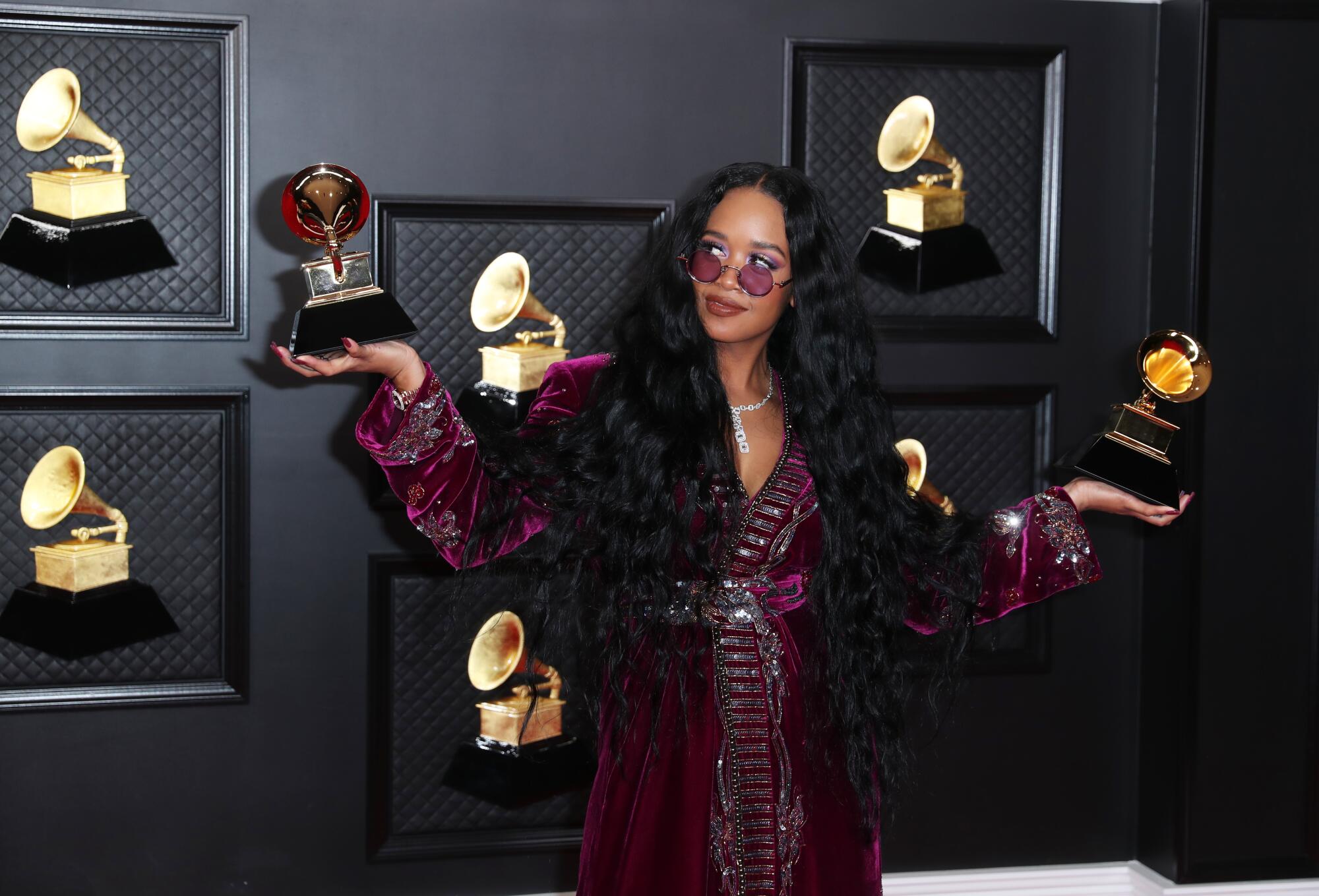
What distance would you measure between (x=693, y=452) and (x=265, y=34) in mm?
1540

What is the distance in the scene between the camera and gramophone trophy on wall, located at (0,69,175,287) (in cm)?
284

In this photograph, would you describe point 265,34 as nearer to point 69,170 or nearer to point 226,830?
point 69,170

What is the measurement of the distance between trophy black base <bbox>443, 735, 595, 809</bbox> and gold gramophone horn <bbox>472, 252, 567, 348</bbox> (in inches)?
40.6

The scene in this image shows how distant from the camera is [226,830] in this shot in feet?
10.0

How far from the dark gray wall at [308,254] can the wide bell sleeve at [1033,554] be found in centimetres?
110

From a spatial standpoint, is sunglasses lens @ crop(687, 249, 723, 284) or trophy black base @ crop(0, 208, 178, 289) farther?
trophy black base @ crop(0, 208, 178, 289)

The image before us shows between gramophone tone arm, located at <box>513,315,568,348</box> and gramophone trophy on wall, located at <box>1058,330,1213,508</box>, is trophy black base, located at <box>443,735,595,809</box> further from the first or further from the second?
gramophone trophy on wall, located at <box>1058,330,1213,508</box>

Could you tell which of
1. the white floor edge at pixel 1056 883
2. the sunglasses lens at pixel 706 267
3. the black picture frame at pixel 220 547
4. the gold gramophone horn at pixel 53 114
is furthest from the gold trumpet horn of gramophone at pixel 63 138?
the white floor edge at pixel 1056 883

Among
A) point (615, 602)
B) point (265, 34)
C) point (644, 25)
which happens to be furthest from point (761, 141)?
point (615, 602)

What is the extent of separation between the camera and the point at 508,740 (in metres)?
3.18

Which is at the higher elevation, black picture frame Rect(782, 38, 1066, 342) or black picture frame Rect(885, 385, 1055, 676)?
black picture frame Rect(782, 38, 1066, 342)

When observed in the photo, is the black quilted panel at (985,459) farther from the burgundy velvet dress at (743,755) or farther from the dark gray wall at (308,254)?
the burgundy velvet dress at (743,755)

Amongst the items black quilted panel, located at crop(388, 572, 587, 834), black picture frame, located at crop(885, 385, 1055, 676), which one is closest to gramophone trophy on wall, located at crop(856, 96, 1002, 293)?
black picture frame, located at crop(885, 385, 1055, 676)

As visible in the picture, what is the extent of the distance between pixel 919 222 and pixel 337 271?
173 centimetres
